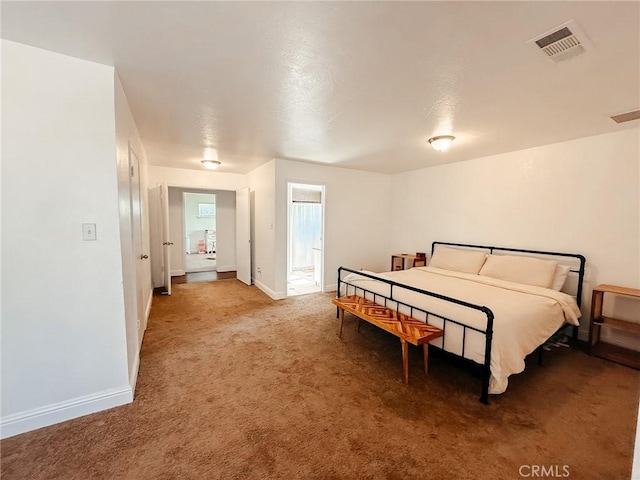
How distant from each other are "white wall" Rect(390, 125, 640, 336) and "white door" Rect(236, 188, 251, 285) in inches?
137

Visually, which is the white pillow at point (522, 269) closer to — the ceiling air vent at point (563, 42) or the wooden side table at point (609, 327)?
the wooden side table at point (609, 327)

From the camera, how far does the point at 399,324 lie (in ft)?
8.03

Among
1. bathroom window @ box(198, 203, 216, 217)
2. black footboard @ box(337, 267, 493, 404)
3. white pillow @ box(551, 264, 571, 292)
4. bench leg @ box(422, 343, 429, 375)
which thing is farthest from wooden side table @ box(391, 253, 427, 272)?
bathroom window @ box(198, 203, 216, 217)

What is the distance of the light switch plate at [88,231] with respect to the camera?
1.79 metres

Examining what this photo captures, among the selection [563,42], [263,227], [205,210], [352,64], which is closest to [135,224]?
[263,227]

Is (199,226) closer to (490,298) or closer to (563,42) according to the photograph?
(490,298)

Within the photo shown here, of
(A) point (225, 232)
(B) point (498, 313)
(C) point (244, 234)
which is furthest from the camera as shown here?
(A) point (225, 232)

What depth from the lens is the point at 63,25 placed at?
1.44 meters

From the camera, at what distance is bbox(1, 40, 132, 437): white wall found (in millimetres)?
1617

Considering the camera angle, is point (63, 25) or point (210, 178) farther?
point (210, 178)

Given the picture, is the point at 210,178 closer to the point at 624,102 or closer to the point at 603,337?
the point at 624,102

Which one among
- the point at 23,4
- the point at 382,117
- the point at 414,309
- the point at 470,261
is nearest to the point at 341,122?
the point at 382,117

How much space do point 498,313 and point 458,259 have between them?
1942 mm

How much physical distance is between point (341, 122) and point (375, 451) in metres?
2.74
